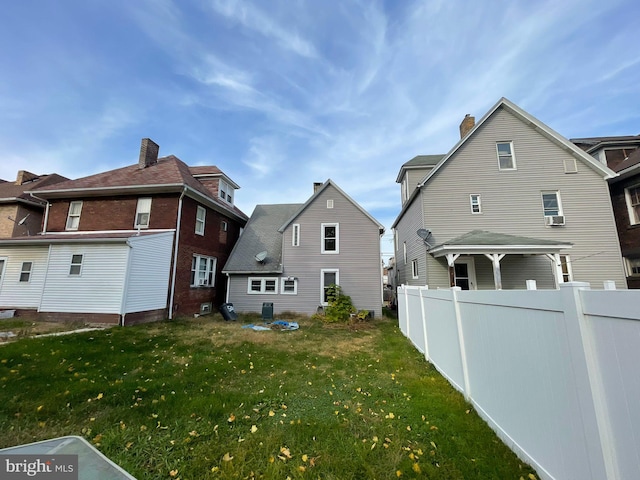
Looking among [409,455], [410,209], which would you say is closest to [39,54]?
[409,455]

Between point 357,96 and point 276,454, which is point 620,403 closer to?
point 276,454

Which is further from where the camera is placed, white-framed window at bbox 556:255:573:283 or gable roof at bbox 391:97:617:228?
gable roof at bbox 391:97:617:228

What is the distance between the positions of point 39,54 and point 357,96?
42.9ft

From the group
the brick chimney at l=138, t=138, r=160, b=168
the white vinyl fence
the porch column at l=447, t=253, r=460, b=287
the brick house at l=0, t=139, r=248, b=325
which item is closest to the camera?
the white vinyl fence

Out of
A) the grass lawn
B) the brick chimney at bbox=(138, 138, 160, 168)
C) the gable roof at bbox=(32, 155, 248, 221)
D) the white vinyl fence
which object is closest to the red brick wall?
the gable roof at bbox=(32, 155, 248, 221)

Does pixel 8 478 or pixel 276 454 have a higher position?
pixel 8 478

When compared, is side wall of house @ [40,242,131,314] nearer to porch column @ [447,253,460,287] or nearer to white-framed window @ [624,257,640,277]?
porch column @ [447,253,460,287]

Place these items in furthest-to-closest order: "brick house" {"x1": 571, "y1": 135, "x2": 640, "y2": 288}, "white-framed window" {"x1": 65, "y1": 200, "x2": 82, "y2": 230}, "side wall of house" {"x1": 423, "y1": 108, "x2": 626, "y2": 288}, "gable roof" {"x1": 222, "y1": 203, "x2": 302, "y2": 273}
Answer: "gable roof" {"x1": 222, "y1": 203, "x2": 302, "y2": 273}, "white-framed window" {"x1": 65, "y1": 200, "x2": 82, "y2": 230}, "brick house" {"x1": 571, "y1": 135, "x2": 640, "y2": 288}, "side wall of house" {"x1": 423, "y1": 108, "x2": 626, "y2": 288}

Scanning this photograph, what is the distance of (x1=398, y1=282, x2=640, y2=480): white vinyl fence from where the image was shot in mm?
1629

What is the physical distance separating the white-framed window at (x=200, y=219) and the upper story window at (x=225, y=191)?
327cm

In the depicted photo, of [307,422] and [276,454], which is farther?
[307,422]

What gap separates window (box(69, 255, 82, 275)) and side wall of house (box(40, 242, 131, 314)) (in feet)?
0.35

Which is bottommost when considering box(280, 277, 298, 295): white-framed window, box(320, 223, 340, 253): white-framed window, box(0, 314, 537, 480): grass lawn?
box(0, 314, 537, 480): grass lawn

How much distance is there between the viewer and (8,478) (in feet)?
6.08
